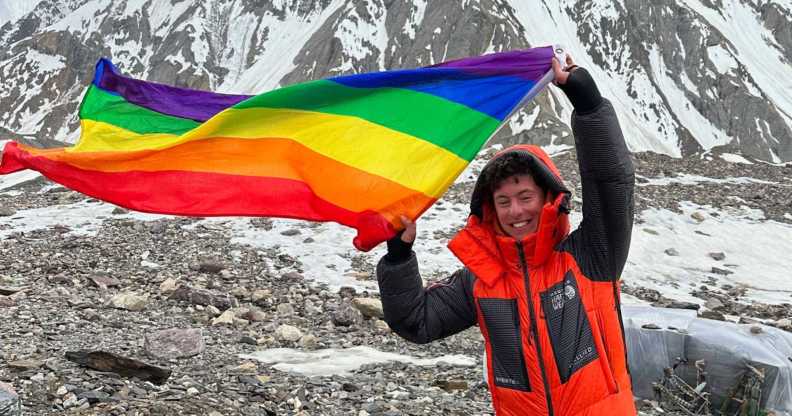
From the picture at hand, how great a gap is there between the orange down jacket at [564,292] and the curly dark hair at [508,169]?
0.08ft

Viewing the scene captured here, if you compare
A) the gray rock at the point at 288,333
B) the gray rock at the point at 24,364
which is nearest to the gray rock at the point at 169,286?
the gray rock at the point at 288,333

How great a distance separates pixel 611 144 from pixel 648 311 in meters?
5.05

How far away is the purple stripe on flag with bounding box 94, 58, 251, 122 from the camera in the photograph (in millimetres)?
5371

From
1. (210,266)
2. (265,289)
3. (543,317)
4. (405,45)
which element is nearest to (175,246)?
(210,266)

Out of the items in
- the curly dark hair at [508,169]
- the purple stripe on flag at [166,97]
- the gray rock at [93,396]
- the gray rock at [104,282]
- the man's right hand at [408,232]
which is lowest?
the gray rock at [104,282]

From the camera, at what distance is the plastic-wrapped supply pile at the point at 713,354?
6141 millimetres

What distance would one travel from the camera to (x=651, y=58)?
426 feet

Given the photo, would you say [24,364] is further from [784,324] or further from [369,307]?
[784,324]

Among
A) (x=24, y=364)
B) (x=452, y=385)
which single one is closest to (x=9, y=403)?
(x=24, y=364)

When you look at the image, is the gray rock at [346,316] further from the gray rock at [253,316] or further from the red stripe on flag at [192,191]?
the red stripe on flag at [192,191]

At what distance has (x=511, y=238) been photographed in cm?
302

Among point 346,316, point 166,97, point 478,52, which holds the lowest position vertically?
point 346,316

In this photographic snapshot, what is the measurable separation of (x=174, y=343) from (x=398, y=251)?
171 inches

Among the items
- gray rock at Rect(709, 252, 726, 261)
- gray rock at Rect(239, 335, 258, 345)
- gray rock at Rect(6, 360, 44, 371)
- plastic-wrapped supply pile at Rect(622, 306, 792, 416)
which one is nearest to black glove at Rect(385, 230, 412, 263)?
gray rock at Rect(6, 360, 44, 371)
